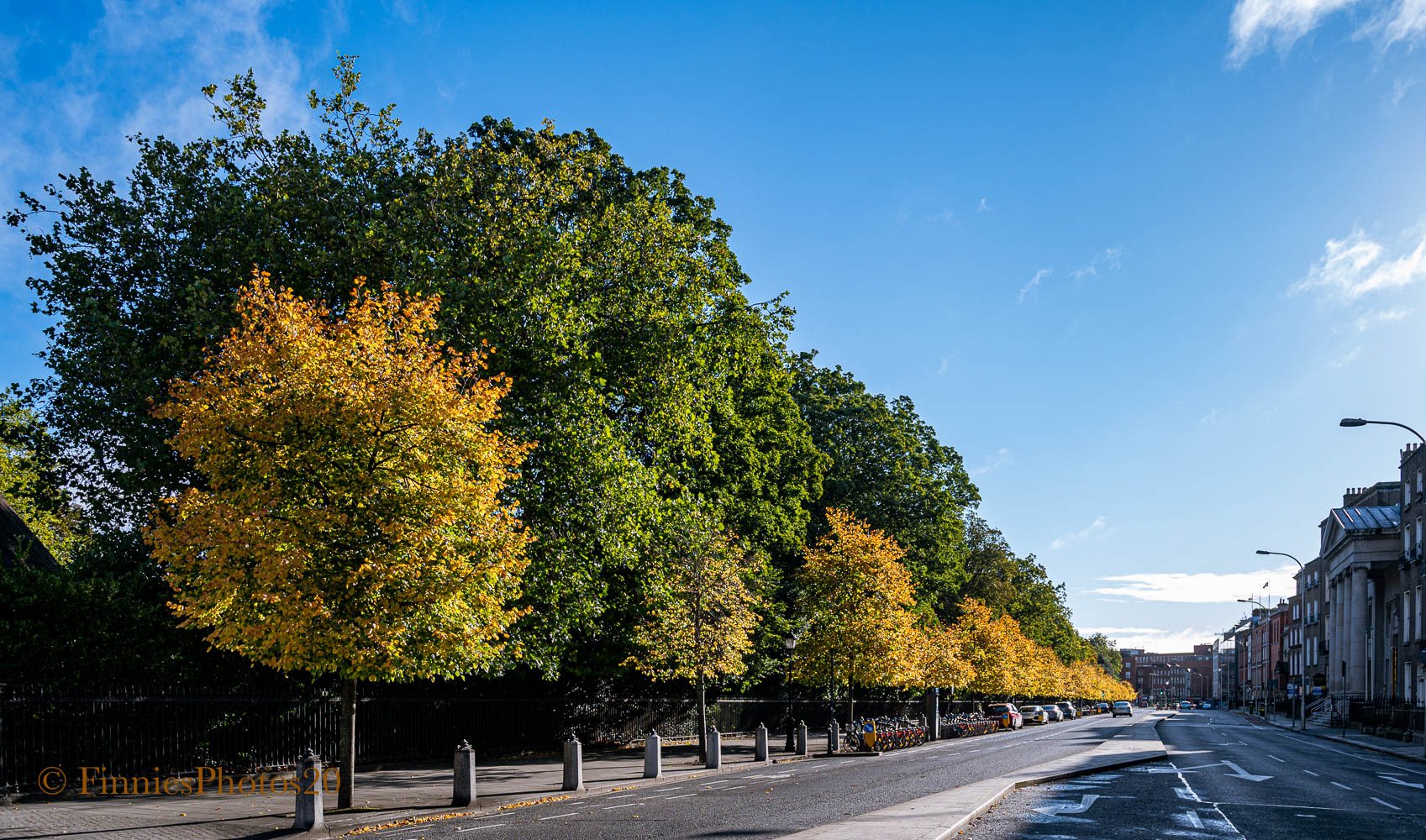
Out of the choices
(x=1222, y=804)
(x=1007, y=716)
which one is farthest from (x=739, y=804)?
(x=1007, y=716)

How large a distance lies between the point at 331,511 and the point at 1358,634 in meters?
83.9

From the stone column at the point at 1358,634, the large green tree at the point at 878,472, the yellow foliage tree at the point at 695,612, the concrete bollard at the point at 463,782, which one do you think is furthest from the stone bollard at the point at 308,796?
the stone column at the point at 1358,634

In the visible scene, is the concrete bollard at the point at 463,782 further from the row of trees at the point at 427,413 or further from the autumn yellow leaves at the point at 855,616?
the autumn yellow leaves at the point at 855,616

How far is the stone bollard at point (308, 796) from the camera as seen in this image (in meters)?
14.4

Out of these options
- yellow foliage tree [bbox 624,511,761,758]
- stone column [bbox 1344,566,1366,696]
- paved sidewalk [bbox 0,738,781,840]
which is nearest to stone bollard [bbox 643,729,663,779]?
paved sidewalk [bbox 0,738,781,840]

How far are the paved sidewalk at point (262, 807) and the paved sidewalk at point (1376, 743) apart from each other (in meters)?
30.5

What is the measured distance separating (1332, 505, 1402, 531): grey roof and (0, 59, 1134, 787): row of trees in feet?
204

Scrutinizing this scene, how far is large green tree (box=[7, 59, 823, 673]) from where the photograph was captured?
2389cm

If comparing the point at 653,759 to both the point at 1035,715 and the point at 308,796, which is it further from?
the point at 1035,715

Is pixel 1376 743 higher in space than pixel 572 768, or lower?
lower

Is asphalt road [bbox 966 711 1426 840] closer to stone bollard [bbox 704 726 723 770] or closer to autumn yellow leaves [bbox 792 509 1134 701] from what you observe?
stone bollard [bbox 704 726 723 770]

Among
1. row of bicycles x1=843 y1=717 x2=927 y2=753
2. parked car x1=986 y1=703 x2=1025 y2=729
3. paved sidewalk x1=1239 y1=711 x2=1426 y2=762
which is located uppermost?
row of bicycles x1=843 y1=717 x2=927 y2=753

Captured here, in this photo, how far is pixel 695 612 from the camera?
30.6 meters

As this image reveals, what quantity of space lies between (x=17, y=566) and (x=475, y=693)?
43.6 ft
